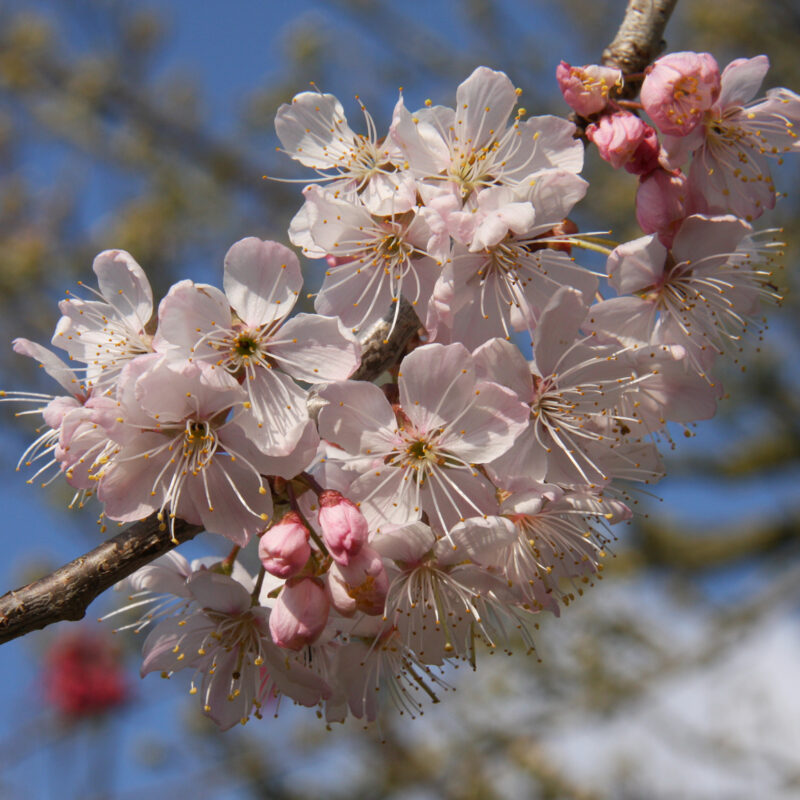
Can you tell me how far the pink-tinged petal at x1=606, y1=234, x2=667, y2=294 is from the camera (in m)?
1.88

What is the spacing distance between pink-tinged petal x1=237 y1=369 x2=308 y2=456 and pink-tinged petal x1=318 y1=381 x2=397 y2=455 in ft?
0.18

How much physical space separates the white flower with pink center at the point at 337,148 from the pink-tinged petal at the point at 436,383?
42 centimetres

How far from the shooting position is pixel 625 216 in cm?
655

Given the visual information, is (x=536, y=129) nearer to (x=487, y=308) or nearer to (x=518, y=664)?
(x=487, y=308)

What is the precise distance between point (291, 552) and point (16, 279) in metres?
5.40

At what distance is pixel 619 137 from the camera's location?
1.85 m

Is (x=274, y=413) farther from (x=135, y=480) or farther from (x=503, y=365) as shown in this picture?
(x=503, y=365)

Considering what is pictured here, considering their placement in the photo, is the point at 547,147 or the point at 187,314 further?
the point at 547,147

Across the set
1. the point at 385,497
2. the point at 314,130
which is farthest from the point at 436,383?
the point at 314,130

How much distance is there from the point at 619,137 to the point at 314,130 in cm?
72

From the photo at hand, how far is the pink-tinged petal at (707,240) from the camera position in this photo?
1839 millimetres

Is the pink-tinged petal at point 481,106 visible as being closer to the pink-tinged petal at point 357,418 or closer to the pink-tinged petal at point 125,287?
the pink-tinged petal at point 357,418

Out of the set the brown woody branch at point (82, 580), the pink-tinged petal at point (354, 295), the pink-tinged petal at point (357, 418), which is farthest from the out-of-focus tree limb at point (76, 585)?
the pink-tinged petal at point (354, 295)

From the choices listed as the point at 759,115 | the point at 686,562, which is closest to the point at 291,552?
the point at 759,115
